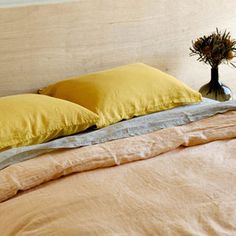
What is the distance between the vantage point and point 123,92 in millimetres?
2117

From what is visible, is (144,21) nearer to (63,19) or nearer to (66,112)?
→ (63,19)

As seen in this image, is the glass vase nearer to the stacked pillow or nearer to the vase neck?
the vase neck

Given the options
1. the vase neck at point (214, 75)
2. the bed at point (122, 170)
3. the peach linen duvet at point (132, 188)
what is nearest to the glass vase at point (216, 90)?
the vase neck at point (214, 75)

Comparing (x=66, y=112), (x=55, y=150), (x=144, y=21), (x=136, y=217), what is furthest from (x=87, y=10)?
(x=136, y=217)

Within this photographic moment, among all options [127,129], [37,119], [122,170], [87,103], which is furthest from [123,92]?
[122,170]

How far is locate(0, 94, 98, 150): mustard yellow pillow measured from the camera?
1.80 meters

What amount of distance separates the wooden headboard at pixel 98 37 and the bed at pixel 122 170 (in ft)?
0.09

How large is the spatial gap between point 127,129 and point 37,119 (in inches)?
12.4

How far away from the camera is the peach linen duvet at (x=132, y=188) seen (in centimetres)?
133

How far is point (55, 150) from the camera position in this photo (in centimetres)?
173

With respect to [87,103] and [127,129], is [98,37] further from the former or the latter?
[127,129]

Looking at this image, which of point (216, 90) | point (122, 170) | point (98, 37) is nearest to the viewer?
point (122, 170)

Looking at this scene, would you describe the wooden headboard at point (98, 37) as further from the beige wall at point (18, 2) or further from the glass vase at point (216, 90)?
the glass vase at point (216, 90)

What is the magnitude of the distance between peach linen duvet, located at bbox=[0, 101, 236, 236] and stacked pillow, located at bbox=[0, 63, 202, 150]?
168mm
